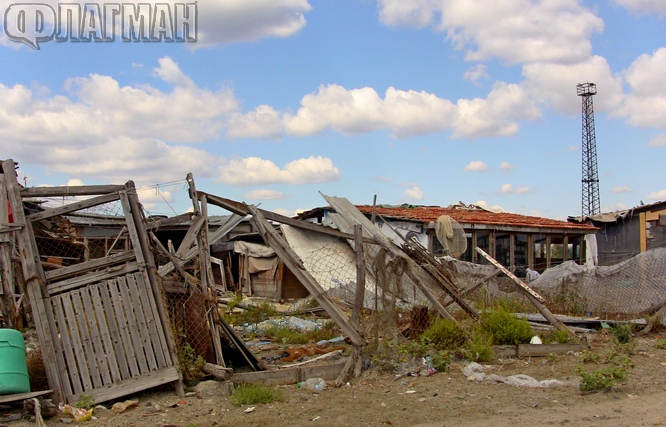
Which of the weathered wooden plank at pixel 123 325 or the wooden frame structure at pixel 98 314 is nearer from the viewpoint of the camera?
the wooden frame structure at pixel 98 314

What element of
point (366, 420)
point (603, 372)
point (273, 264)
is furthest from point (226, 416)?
point (273, 264)

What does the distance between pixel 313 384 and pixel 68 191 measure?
11.6 ft

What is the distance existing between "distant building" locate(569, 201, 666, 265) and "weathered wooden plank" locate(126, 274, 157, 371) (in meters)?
18.0

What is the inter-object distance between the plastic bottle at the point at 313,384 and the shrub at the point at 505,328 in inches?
108

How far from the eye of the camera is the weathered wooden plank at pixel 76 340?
6449 millimetres

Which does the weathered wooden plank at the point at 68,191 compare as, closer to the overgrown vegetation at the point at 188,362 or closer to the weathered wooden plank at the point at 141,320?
the weathered wooden plank at the point at 141,320

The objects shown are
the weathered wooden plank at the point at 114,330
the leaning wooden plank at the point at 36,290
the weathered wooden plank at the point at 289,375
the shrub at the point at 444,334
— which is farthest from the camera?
the shrub at the point at 444,334

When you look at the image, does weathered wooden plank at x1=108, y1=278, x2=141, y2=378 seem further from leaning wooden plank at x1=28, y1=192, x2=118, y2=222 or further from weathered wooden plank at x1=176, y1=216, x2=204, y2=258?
weathered wooden plank at x1=176, y1=216, x2=204, y2=258

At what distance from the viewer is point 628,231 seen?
23.5 m

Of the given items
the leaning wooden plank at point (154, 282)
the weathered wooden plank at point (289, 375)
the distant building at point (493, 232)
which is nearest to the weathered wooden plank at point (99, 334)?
the leaning wooden plank at point (154, 282)

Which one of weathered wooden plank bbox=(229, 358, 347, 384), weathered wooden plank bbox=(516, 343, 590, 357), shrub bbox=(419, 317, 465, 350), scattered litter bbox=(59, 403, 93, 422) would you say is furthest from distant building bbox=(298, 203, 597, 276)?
scattered litter bbox=(59, 403, 93, 422)

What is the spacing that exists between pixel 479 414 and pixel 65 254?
12.8m

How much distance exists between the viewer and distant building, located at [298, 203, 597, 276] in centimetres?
1920

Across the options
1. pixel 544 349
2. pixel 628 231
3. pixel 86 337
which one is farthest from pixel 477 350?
pixel 628 231
